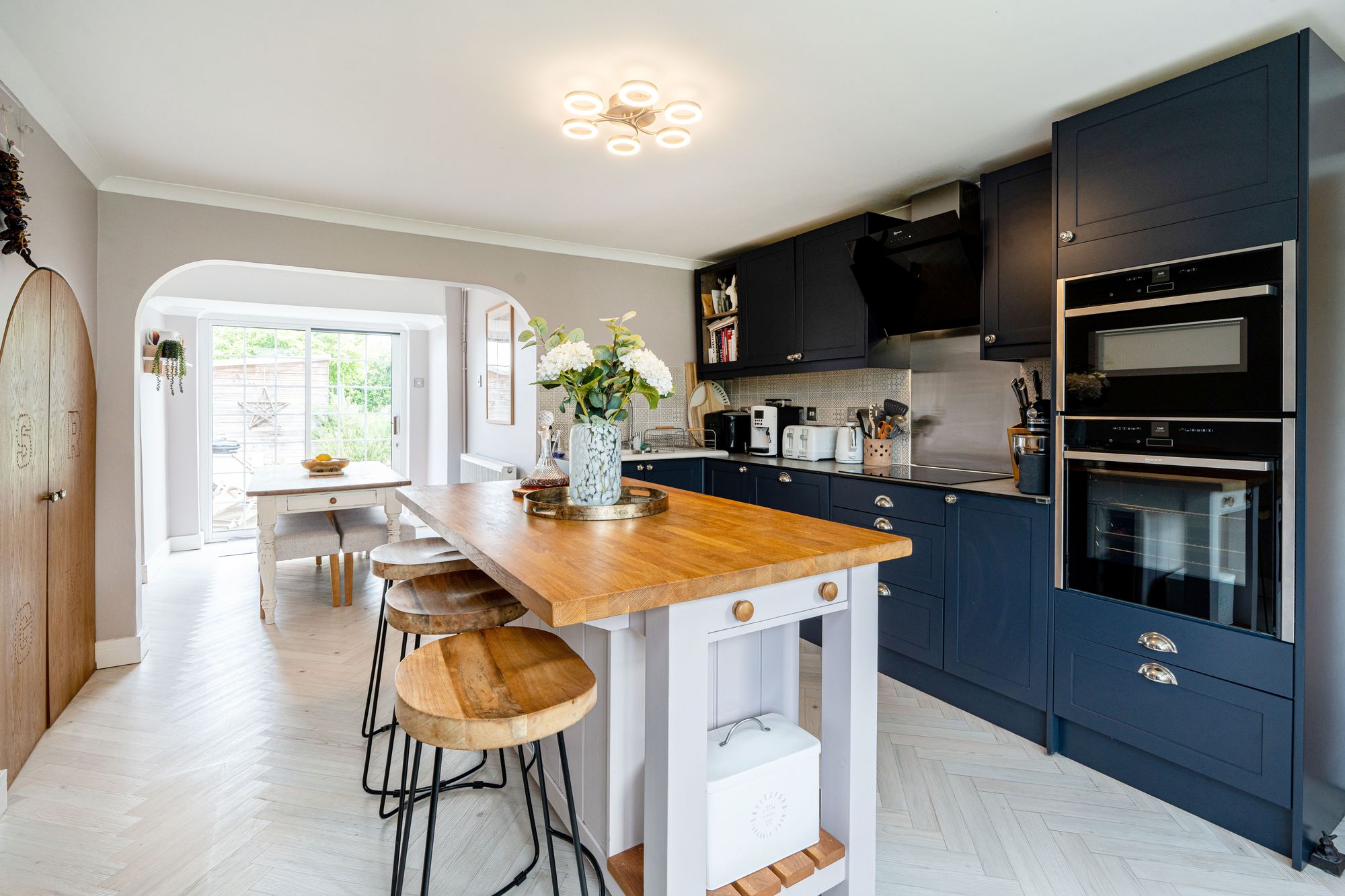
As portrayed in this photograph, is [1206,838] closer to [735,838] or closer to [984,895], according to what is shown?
[984,895]

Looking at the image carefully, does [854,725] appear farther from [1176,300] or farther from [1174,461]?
[1176,300]

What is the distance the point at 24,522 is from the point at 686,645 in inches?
98.4

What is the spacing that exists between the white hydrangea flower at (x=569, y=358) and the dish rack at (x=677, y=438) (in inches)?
109

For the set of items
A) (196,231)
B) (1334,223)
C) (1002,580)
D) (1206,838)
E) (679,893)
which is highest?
(196,231)

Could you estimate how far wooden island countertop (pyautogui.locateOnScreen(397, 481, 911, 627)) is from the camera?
3.86 ft

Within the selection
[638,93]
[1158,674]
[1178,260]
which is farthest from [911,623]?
[638,93]

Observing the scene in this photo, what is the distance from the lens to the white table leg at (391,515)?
429cm

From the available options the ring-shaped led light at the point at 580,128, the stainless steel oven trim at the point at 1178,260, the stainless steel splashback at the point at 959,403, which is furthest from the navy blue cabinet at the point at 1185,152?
the ring-shaped led light at the point at 580,128

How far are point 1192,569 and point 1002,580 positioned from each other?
0.64 meters

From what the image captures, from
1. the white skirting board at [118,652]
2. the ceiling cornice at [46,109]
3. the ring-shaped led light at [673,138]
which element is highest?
the ceiling cornice at [46,109]

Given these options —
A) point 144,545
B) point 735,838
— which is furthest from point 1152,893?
point 144,545

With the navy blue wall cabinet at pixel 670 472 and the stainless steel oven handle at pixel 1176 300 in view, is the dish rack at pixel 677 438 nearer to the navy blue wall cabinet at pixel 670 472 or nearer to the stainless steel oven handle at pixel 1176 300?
the navy blue wall cabinet at pixel 670 472

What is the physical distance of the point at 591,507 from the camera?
6.41 feet

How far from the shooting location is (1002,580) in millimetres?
2539
